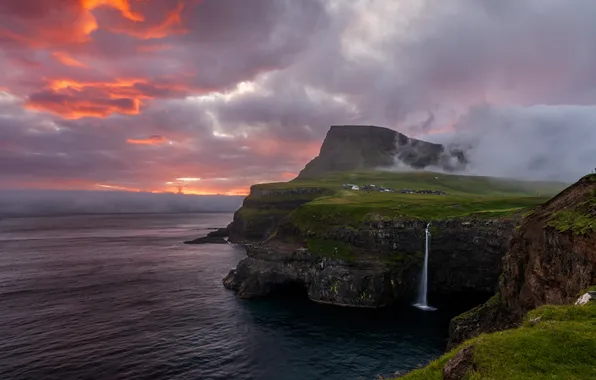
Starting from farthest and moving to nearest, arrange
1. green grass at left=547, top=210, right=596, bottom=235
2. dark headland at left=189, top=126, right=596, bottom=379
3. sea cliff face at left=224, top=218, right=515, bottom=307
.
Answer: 1. sea cliff face at left=224, top=218, right=515, bottom=307
2. green grass at left=547, top=210, right=596, bottom=235
3. dark headland at left=189, top=126, right=596, bottom=379

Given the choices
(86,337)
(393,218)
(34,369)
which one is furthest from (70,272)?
(393,218)

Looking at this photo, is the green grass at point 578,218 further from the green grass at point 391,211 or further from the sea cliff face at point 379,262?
the green grass at point 391,211

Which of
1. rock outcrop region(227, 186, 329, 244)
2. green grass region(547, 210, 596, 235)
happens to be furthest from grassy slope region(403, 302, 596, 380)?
rock outcrop region(227, 186, 329, 244)

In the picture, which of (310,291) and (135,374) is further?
(310,291)

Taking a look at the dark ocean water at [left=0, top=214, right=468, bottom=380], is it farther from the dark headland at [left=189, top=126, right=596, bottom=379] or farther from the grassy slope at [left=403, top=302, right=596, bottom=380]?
the grassy slope at [left=403, top=302, right=596, bottom=380]

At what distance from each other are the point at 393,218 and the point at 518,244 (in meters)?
48.5

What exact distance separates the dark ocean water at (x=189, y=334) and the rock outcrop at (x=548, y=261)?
1235 cm

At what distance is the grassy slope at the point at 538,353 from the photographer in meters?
14.3

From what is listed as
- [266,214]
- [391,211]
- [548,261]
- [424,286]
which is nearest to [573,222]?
[548,261]

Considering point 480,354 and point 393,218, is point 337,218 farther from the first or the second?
point 480,354

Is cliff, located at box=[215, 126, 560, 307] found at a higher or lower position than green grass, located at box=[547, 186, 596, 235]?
lower

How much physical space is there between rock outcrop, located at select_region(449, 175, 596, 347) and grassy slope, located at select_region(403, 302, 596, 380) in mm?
14976

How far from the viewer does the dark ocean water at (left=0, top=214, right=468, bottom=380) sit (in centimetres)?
4619

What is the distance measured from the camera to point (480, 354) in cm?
1588
